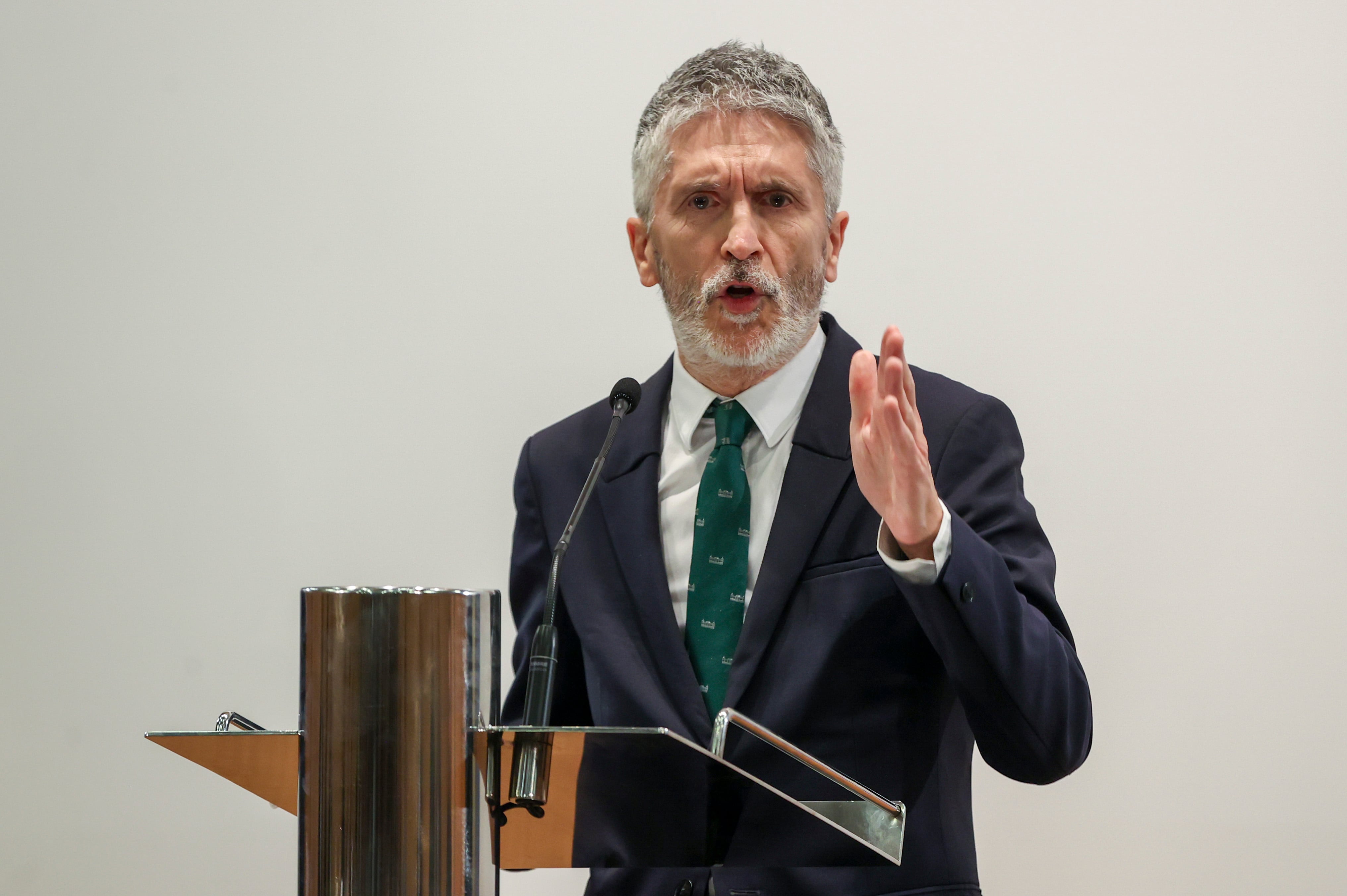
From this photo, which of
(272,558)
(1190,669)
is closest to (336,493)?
(272,558)

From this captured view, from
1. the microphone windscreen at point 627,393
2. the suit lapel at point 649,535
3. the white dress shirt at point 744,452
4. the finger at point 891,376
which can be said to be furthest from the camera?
the white dress shirt at point 744,452

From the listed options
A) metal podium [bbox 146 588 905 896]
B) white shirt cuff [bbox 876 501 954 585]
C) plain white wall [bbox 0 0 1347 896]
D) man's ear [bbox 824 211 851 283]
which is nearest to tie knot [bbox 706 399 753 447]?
man's ear [bbox 824 211 851 283]

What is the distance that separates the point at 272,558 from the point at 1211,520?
1.74 meters

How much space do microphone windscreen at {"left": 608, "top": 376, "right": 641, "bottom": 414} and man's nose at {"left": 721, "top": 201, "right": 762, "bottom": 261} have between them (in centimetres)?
33

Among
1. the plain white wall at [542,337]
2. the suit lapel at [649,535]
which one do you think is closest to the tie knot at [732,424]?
the suit lapel at [649,535]

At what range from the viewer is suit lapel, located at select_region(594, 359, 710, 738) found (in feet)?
4.76

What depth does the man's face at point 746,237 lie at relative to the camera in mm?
1604

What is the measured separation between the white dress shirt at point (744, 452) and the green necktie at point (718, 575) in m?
0.02

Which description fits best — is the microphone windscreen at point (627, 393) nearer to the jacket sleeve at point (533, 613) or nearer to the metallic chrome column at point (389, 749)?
the jacket sleeve at point (533, 613)

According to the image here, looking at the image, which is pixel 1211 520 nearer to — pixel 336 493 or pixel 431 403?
pixel 431 403

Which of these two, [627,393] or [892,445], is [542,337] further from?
[892,445]

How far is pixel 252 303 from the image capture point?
2.35 metres

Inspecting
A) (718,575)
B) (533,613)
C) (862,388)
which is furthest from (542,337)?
(862,388)

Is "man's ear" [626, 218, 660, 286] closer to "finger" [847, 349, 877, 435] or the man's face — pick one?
the man's face
